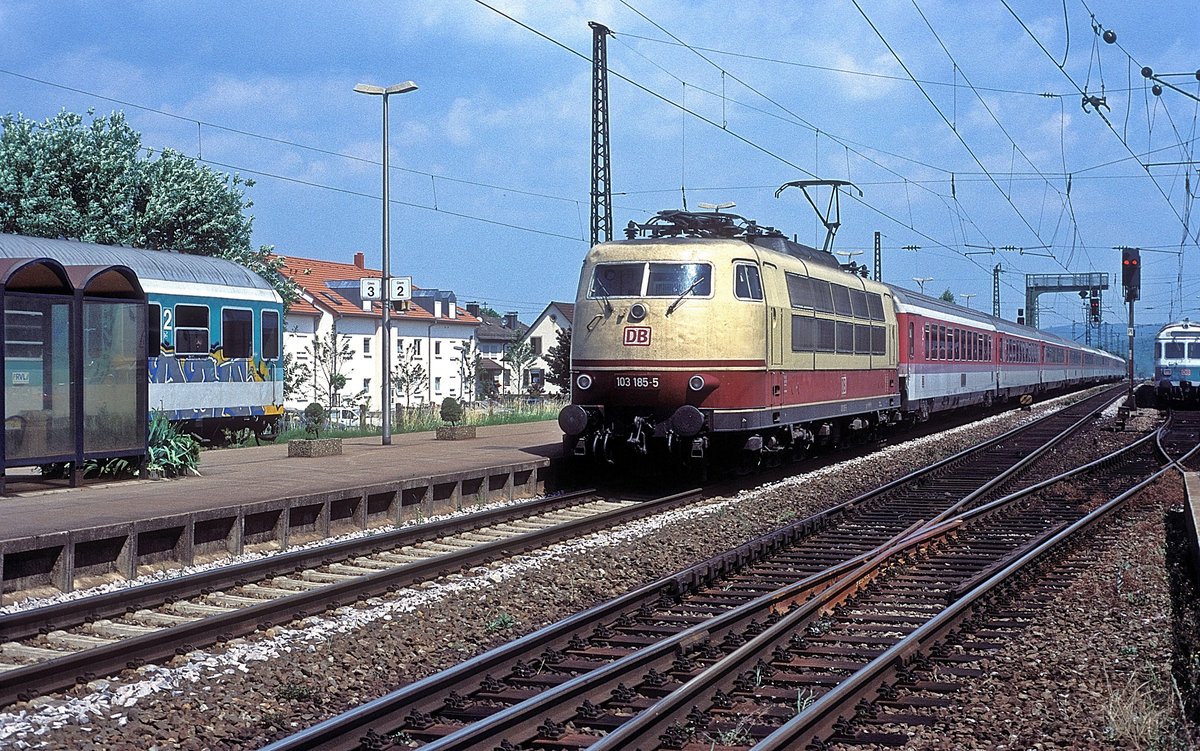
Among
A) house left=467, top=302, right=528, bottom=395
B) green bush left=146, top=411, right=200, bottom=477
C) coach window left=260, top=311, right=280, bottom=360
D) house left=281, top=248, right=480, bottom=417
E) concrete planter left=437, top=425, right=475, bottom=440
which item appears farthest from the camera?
house left=467, top=302, right=528, bottom=395

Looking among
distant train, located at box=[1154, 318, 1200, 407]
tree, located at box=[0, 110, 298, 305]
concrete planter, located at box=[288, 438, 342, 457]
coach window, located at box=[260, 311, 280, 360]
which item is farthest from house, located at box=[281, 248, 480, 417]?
concrete planter, located at box=[288, 438, 342, 457]

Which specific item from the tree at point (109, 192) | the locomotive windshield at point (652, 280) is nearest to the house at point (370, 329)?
the tree at point (109, 192)

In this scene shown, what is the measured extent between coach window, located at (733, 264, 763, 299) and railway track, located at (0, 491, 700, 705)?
4.16m

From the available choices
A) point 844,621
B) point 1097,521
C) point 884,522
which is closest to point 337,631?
point 844,621

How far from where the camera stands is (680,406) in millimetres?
16062

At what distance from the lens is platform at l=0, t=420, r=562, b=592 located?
10.2 metres

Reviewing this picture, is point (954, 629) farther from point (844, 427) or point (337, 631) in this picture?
point (844, 427)

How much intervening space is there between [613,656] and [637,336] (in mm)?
8788

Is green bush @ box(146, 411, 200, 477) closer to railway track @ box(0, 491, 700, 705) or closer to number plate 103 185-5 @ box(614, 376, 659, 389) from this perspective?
railway track @ box(0, 491, 700, 705)

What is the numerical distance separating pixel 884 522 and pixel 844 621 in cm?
518

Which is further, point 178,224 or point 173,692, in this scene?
point 178,224

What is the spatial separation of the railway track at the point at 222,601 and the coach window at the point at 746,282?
416 centimetres

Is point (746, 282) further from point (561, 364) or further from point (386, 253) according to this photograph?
point (561, 364)

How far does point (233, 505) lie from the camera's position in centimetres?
1187
